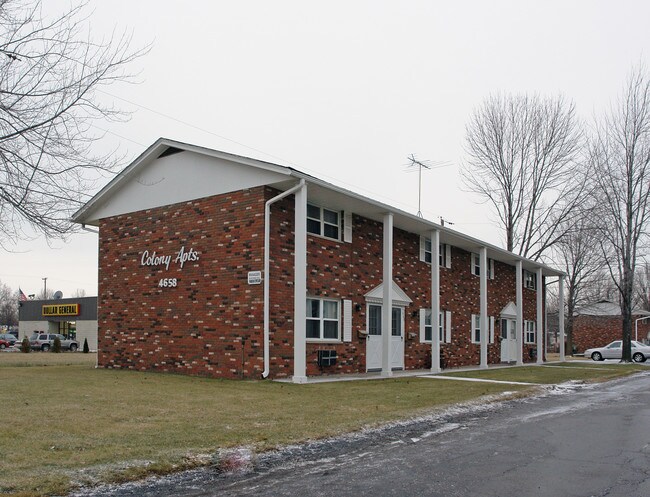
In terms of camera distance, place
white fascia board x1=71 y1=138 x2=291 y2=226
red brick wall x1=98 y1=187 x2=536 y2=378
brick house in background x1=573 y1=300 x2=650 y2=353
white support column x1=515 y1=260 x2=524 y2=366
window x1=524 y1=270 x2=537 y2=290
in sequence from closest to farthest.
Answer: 1. white fascia board x1=71 y1=138 x2=291 y2=226
2. red brick wall x1=98 y1=187 x2=536 y2=378
3. white support column x1=515 y1=260 x2=524 y2=366
4. window x1=524 y1=270 x2=537 y2=290
5. brick house in background x1=573 y1=300 x2=650 y2=353

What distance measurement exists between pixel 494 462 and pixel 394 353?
Result: 15.8 m

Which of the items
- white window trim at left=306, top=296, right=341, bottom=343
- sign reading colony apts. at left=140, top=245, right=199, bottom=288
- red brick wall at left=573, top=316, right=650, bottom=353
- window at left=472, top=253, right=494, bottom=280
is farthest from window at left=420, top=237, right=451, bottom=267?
red brick wall at left=573, top=316, right=650, bottom=353

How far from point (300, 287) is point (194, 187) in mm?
5005

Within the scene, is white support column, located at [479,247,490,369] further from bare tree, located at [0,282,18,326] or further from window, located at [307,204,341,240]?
bare tree, located at [0,282,18,326]

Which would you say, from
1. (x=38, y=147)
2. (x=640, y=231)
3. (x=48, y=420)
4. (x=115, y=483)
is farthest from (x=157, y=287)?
(x=640, y=231)

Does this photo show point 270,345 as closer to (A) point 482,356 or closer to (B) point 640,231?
(A) point 482,356

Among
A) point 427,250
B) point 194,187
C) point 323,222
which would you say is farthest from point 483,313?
point 194,187

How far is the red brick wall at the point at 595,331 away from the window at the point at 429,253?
41551 mm

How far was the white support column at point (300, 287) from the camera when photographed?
16953 millimetres

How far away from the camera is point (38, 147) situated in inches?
508

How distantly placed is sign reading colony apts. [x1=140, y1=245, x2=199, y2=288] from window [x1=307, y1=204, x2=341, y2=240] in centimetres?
352

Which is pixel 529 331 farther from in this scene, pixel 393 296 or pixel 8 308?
pixel 8 308

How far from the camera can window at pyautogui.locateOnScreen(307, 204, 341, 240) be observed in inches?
772

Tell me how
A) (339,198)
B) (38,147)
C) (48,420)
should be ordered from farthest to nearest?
(339,198), (38,147), (48,420)
